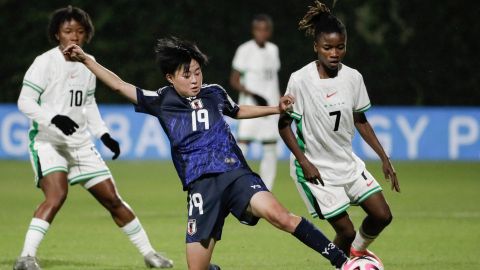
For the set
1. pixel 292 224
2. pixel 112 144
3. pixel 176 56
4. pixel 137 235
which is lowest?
pixel 137 235

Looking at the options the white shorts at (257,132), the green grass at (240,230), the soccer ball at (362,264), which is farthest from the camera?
the white shorts at (257,132)

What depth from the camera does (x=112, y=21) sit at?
23.2m

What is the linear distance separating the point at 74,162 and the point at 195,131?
84.6 inches

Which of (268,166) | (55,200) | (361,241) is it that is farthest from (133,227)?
(268,166)

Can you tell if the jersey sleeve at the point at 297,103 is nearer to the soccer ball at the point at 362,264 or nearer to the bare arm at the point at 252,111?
the bare arm at the point at 252,111

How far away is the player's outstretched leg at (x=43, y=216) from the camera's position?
894 cm

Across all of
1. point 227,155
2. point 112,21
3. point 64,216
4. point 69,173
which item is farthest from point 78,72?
point 112,21

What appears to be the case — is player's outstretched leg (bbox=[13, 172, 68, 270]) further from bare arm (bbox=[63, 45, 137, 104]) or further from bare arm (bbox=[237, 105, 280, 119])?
bare arm (bbox=[237, 105, 280, 119])

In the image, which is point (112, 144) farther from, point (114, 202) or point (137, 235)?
point (137, 235)

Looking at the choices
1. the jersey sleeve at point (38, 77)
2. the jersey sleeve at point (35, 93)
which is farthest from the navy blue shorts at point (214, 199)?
the jersey sleeve at point (38, 77)

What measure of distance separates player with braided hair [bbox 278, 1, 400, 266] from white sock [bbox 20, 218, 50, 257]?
2169 mm

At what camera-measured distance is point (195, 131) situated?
24.9 ft

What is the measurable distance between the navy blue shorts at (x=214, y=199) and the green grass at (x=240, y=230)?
1700 mm

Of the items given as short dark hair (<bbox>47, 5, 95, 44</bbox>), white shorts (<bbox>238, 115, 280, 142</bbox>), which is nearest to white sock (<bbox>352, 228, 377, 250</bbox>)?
short dark hair (<bbox>47, 5, 95, 44</bbox>)
